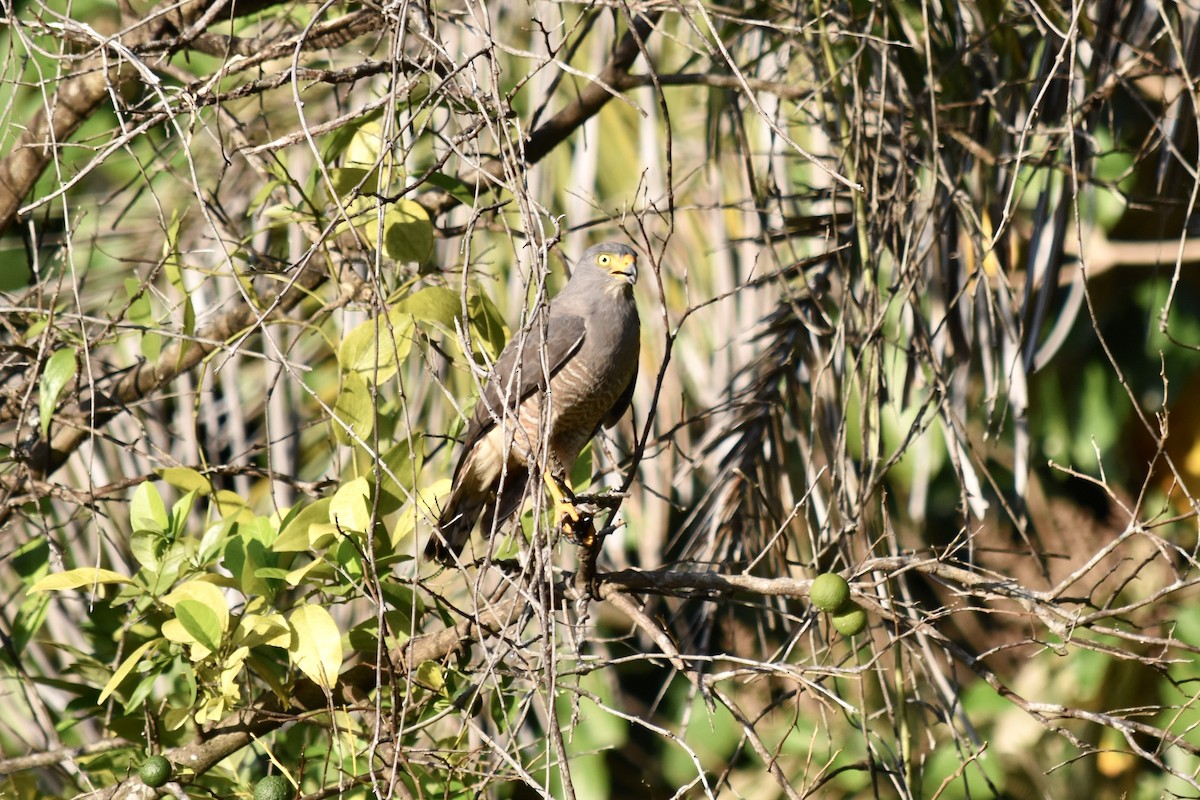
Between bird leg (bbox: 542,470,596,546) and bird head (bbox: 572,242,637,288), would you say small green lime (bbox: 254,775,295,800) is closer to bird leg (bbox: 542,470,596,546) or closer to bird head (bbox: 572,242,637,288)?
bird leg (bbox: 542,470,596,546)

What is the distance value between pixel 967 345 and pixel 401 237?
154cm

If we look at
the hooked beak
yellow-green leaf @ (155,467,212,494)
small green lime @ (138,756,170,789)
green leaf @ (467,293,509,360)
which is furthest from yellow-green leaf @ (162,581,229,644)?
the hooked beak

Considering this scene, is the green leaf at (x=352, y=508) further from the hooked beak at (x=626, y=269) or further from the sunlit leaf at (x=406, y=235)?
the hooked beak at (x=626, y=269)

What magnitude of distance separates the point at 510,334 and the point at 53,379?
1.16 meters

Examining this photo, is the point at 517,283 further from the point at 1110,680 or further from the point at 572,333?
the point at 1110,680

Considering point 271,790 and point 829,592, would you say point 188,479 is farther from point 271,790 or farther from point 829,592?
point 829,592

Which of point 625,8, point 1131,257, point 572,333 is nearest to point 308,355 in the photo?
point 572,333

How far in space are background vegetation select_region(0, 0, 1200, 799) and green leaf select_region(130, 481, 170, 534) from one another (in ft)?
0.05

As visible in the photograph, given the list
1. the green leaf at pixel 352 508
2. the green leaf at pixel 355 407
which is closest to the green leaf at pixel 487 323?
the green leaf at pixel 355 407

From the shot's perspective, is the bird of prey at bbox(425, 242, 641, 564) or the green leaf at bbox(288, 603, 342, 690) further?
the bird of prey at bbox(425, 242, 641, 564)

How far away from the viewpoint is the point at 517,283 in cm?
428

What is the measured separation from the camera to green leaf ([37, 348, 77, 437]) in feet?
8.30

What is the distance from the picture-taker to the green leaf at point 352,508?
2287 mm

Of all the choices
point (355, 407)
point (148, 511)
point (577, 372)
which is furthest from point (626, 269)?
point (148, 511)
